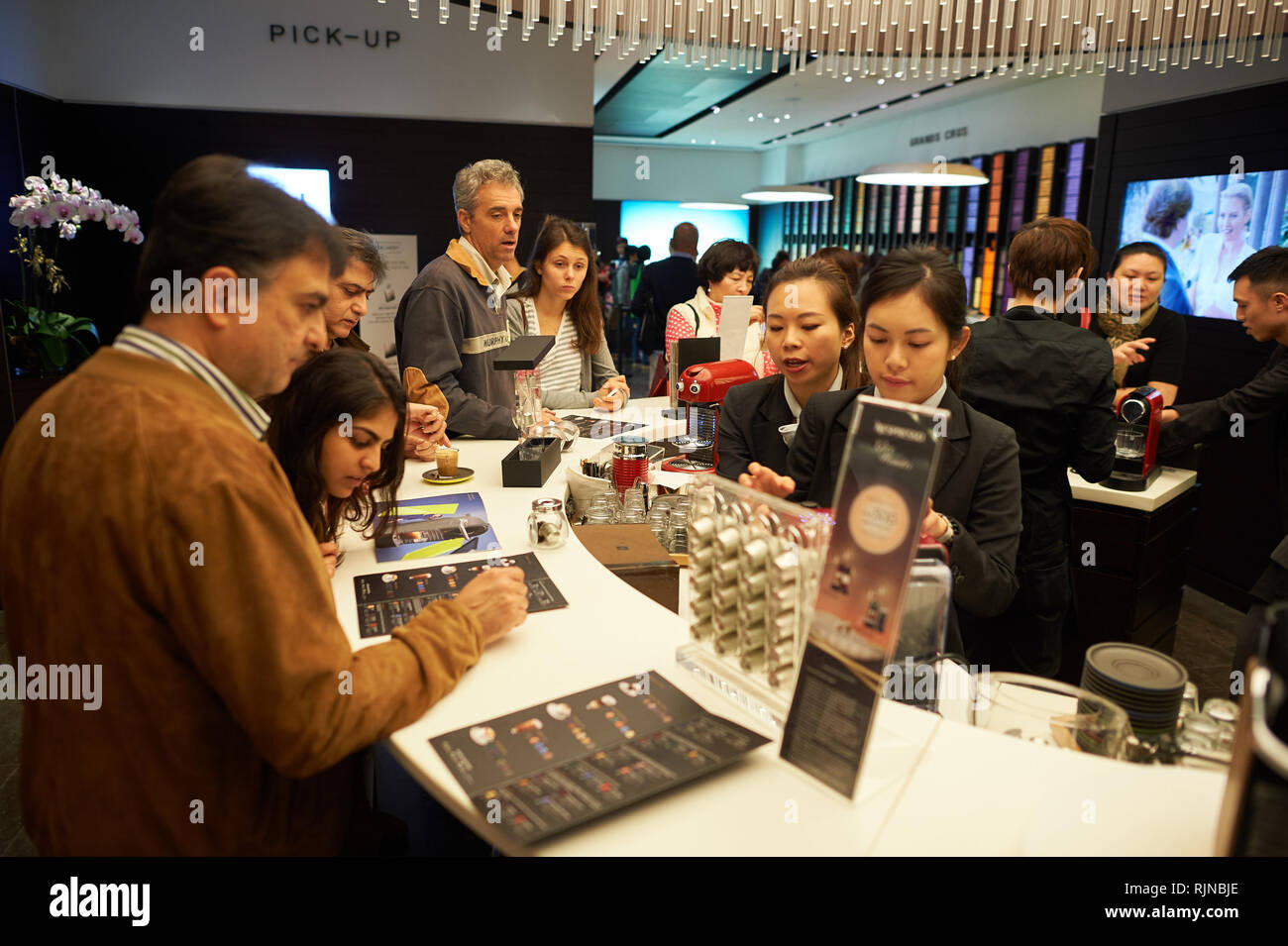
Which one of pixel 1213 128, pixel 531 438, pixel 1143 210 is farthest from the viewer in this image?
pixel 1143 210

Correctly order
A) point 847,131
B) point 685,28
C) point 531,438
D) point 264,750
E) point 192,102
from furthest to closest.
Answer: point 847,131 < point 192,102 < point 531,438 < point 685,28 < point 264,750

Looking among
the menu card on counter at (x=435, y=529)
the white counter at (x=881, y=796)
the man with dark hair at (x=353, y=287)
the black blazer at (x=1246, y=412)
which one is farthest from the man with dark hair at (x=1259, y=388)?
the man with dark hair at (x=353, y=287)

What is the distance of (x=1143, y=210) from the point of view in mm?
5598

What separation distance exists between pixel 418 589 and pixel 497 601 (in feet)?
1.04

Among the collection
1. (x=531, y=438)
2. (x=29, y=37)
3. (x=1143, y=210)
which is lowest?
(x=531, y=438)

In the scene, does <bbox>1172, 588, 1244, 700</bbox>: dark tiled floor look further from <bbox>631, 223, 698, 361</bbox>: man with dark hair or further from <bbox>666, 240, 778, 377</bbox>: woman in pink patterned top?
<bbox>631, 223, 698, 361</bbox>: man with dark hair

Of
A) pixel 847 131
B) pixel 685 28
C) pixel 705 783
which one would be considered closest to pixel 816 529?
pixel 705 783

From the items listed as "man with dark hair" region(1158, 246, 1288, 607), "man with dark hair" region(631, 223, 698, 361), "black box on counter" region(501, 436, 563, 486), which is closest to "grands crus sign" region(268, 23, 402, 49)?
"man with dark hair" region(631, 223, 698, 361)

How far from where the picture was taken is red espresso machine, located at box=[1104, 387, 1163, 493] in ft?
11.2

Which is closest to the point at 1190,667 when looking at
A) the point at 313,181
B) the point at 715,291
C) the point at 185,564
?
the point at 715,291

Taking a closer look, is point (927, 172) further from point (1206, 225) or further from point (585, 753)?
point (585, 753)

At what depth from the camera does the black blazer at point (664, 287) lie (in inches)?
297
